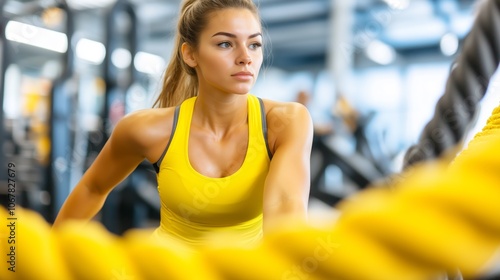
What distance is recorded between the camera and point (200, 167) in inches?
27.4

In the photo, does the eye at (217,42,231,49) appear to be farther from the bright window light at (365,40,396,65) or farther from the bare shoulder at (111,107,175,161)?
the bright window light at (365,40,396,65)

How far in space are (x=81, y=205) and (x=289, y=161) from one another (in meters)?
0.28

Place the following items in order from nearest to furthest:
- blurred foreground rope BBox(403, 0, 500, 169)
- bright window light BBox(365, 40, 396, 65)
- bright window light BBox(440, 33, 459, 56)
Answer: blurred foreground rope BBox(403, 0, 500, 169)
bright window light BBox(440, 33, 459, 56)
bright window light BBox(365, 40, 396, 65)

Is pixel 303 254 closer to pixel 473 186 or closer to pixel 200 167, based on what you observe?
pixel 473 186

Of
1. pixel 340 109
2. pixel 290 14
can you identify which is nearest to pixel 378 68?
pixel 290 14

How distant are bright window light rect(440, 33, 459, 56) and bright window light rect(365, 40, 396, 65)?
832 millimetres

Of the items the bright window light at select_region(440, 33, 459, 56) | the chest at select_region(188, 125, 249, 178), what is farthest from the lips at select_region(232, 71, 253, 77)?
the bright window light at select_region(440, 33, 459, 56)

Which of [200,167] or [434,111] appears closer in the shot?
[434,111]

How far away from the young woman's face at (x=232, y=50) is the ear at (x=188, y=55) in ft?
0.13

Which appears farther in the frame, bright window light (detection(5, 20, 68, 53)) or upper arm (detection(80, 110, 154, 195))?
bright window light (detection(5, 20, 68, 53))

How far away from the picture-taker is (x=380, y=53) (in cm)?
920

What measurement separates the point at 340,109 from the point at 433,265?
11.6 ft

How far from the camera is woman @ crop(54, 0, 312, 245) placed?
609 mm

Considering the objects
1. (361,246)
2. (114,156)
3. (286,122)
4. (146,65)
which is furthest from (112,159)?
(146,65)
